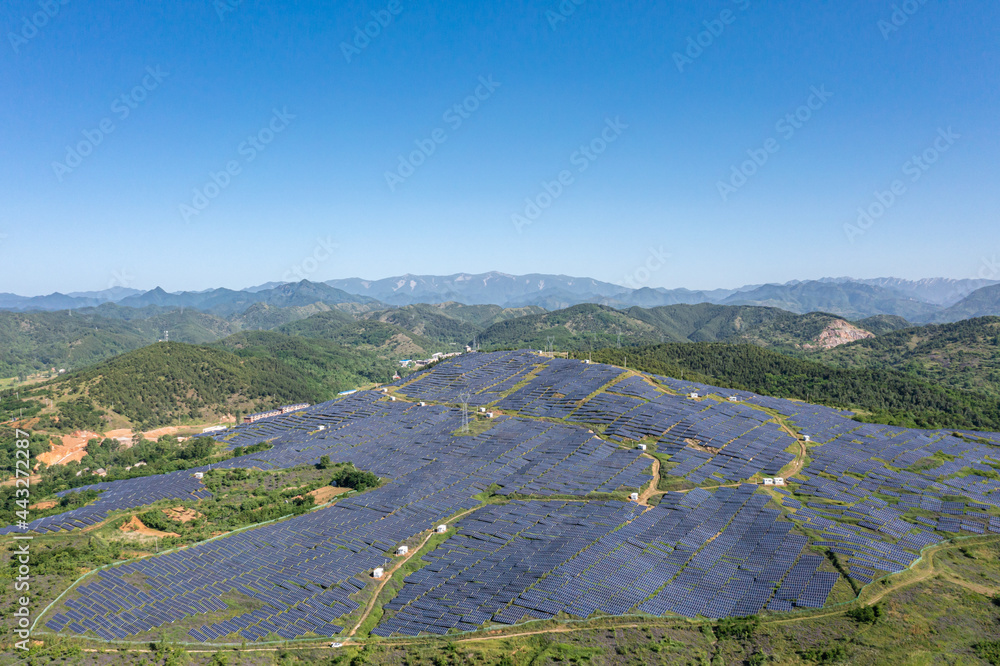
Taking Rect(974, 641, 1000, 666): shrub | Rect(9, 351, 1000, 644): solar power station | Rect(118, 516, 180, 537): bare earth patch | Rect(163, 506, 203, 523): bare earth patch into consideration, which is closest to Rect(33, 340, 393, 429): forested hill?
Rect(9, 351, 1000, 644): solar power station

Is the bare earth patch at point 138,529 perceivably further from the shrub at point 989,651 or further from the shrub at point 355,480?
the shrub at point 989,651

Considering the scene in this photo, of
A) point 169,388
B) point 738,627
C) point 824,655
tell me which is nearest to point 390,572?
point 738,627

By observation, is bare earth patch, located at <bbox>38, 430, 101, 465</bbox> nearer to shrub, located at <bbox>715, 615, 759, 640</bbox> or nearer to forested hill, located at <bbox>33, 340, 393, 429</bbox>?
forested hill, located at <bbox>33, 340, 393, 429</bbox>

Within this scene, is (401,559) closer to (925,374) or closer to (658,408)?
(658,408)

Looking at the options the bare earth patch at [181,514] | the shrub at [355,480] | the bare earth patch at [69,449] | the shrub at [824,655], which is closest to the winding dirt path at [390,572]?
the shrub at [355,480]

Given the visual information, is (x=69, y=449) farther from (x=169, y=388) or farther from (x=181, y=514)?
(x=181, y=514)

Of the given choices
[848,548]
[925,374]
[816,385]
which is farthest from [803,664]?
[925,374]
